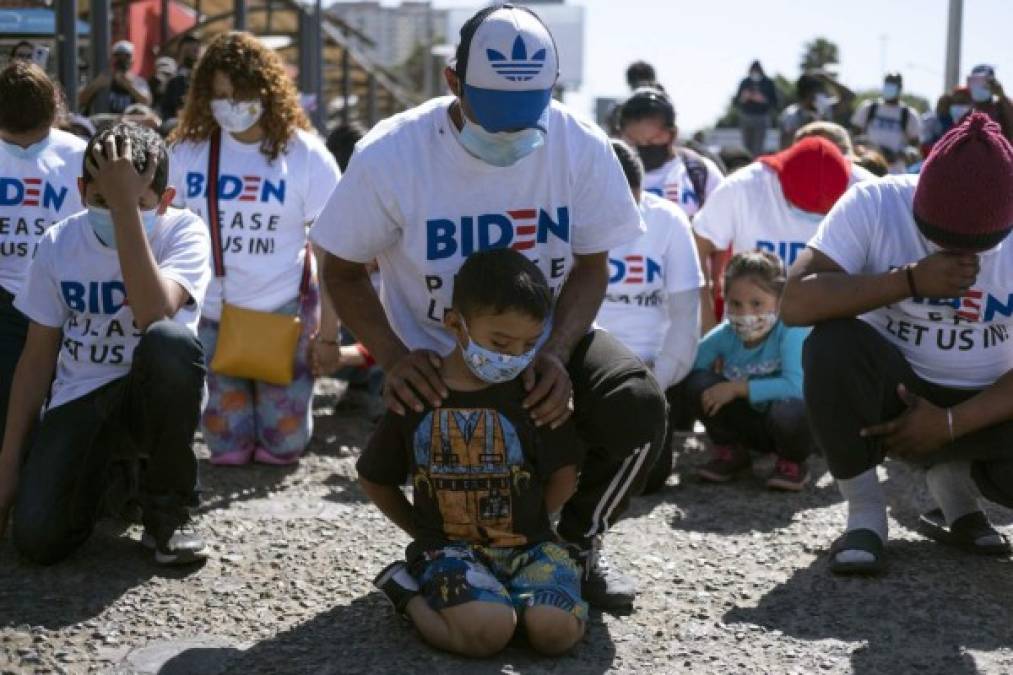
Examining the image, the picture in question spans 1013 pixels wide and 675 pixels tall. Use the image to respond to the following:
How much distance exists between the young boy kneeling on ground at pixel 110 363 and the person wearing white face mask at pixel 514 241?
2.15ft

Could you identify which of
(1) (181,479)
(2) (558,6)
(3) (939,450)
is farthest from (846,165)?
(2) (558,6)

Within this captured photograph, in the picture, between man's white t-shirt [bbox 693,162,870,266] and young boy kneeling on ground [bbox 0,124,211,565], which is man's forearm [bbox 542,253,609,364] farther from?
man's white t-shirt [bbox 693,162,870,266]

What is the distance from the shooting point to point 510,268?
11.1 ft

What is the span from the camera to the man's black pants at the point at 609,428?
3604 millimetres

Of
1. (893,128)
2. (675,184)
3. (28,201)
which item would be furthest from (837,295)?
(893,128)

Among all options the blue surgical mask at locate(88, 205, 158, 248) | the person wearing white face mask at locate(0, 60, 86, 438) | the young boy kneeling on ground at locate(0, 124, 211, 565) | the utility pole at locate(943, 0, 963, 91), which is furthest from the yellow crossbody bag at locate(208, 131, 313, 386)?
the utility pole at locate(943, 0, 963, 91)

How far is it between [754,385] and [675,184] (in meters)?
2.12

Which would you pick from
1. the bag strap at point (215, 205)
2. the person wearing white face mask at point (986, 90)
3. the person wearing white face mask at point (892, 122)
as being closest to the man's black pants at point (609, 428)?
the bag strap at point (215, 205)

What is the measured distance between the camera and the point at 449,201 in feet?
11.8

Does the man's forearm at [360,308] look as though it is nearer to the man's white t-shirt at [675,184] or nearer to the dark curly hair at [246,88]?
the dark curly hair at [246,88]

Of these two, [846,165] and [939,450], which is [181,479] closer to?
[939,450]

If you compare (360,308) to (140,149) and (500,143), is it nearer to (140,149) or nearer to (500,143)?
(500,143)

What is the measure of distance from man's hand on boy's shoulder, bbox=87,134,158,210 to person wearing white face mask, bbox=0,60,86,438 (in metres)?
1.08

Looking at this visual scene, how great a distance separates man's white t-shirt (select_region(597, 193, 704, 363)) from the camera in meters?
5.71
